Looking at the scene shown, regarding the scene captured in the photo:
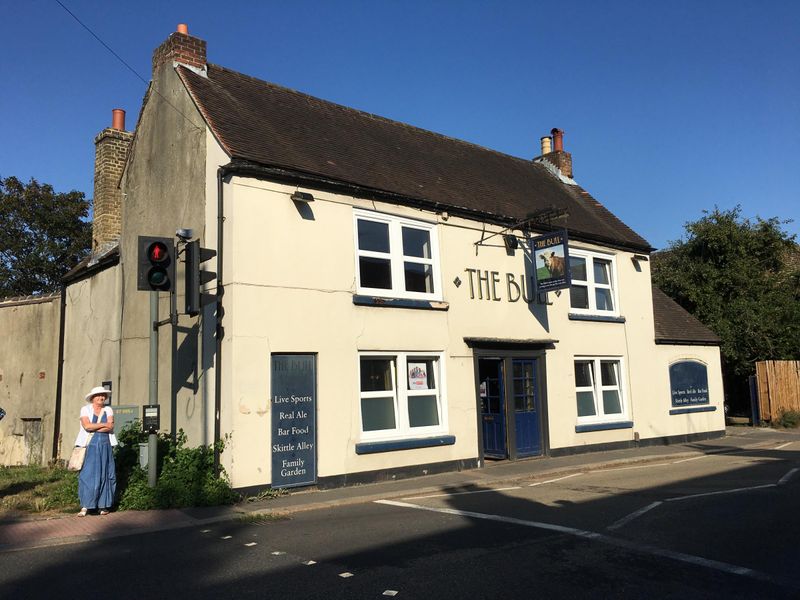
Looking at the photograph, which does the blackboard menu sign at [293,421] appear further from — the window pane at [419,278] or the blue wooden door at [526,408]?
the blue wooden door at [526,408]

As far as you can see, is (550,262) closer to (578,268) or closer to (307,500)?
(578,268)

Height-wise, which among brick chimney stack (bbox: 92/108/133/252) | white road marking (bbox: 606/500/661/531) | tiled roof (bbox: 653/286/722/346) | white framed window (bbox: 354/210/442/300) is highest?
brick chimney stack (bbox: 92/108/133/252)

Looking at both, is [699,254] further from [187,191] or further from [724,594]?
[724,594]

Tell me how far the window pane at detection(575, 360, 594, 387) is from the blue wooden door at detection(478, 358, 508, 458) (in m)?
2.47

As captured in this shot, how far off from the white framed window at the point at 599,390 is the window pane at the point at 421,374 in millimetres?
4614

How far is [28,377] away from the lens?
55.5 feet

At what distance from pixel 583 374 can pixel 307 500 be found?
8.96 meters

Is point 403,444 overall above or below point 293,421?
below

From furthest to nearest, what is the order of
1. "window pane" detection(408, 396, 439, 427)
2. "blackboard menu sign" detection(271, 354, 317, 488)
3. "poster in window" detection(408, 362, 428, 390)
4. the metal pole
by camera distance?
"poster in window" detection(408, 362, 428, 390) < "window pane" detection(408, 396, 439, 427) < "blackboard menu sign" detection(271, 354, 317, 488) < the metal pole

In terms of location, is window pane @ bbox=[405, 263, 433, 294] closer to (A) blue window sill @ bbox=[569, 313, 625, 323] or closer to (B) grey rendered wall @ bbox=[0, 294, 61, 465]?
(A) blue window sill @ bbox=[569, 313, 625, 323]

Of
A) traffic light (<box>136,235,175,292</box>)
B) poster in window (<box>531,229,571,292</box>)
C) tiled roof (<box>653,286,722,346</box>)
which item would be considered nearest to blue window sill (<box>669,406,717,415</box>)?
tiled roof (<box>653,286,722,346</box>)

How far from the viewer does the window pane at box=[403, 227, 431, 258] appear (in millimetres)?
13555

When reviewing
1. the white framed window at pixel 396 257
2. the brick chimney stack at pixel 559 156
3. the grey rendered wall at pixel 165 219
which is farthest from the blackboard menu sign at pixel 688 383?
the grey rendered wall at pixel 165 219

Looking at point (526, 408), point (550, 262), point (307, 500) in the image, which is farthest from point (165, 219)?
point (526, 408)
